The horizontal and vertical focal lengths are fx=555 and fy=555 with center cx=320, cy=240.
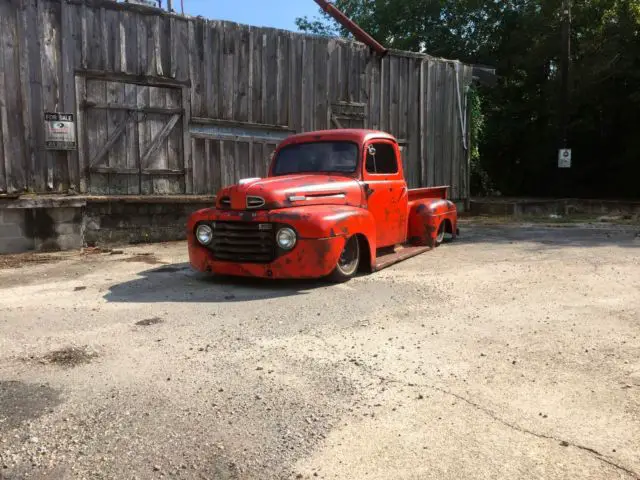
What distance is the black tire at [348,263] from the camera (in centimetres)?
625

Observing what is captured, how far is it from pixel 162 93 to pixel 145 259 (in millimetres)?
3813

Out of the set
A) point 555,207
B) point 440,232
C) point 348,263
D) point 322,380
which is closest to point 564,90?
point 555,207

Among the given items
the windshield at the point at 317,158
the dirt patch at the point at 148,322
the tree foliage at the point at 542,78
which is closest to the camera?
the dirt patch at the point at 148,322

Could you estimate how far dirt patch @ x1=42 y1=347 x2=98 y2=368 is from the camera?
3738 mm

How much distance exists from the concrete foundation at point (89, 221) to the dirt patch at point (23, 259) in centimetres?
30

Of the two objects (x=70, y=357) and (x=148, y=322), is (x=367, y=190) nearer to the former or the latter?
(x=148, y=322)

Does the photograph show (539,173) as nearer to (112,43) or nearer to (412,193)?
(412,193)

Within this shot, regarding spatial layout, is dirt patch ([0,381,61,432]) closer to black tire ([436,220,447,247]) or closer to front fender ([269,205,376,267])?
front fender ([269,205,376,267])

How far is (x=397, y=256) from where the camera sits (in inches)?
301

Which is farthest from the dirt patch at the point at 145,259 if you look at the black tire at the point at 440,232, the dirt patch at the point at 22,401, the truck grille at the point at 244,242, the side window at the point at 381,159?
the dirt patch at the point at 22,401

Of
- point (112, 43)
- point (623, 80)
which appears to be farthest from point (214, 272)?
point (623, 80)

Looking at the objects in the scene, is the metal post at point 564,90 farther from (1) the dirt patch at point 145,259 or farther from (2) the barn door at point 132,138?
(1) the dirt patch at point 145,259

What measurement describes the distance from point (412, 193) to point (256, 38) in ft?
17.1

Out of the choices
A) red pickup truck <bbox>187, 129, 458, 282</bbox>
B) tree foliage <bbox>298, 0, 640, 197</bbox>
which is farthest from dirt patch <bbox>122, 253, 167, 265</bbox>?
tree foliage <bbox>298, 0, 640, 197</bbox>
